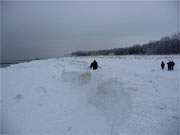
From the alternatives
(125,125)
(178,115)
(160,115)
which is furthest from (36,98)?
(178,115)

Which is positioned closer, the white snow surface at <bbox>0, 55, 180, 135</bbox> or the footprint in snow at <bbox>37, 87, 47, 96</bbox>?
the white snow surface at <bbox>0, 55, 180, 135</bbox>

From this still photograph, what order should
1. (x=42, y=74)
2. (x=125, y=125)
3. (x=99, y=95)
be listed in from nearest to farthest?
(x=125, y=125)
(x=99, y=95)
(x=42, y=74)

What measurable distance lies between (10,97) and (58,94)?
11.6ft

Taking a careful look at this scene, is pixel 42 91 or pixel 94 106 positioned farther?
pixel 42 91

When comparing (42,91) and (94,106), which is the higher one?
(42,91)

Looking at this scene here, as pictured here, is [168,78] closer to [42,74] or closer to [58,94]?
[58,94]

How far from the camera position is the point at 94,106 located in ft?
37.3

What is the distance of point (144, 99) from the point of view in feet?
35.8

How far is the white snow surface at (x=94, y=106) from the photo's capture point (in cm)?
922

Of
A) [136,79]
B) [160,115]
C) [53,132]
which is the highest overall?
[136,79]

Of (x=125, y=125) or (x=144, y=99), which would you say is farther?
(x=144, y=99)

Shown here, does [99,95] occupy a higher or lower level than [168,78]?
lower

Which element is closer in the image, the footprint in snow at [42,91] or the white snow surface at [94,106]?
the white snow surface at [94,106]

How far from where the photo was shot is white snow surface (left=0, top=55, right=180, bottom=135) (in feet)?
30.2
